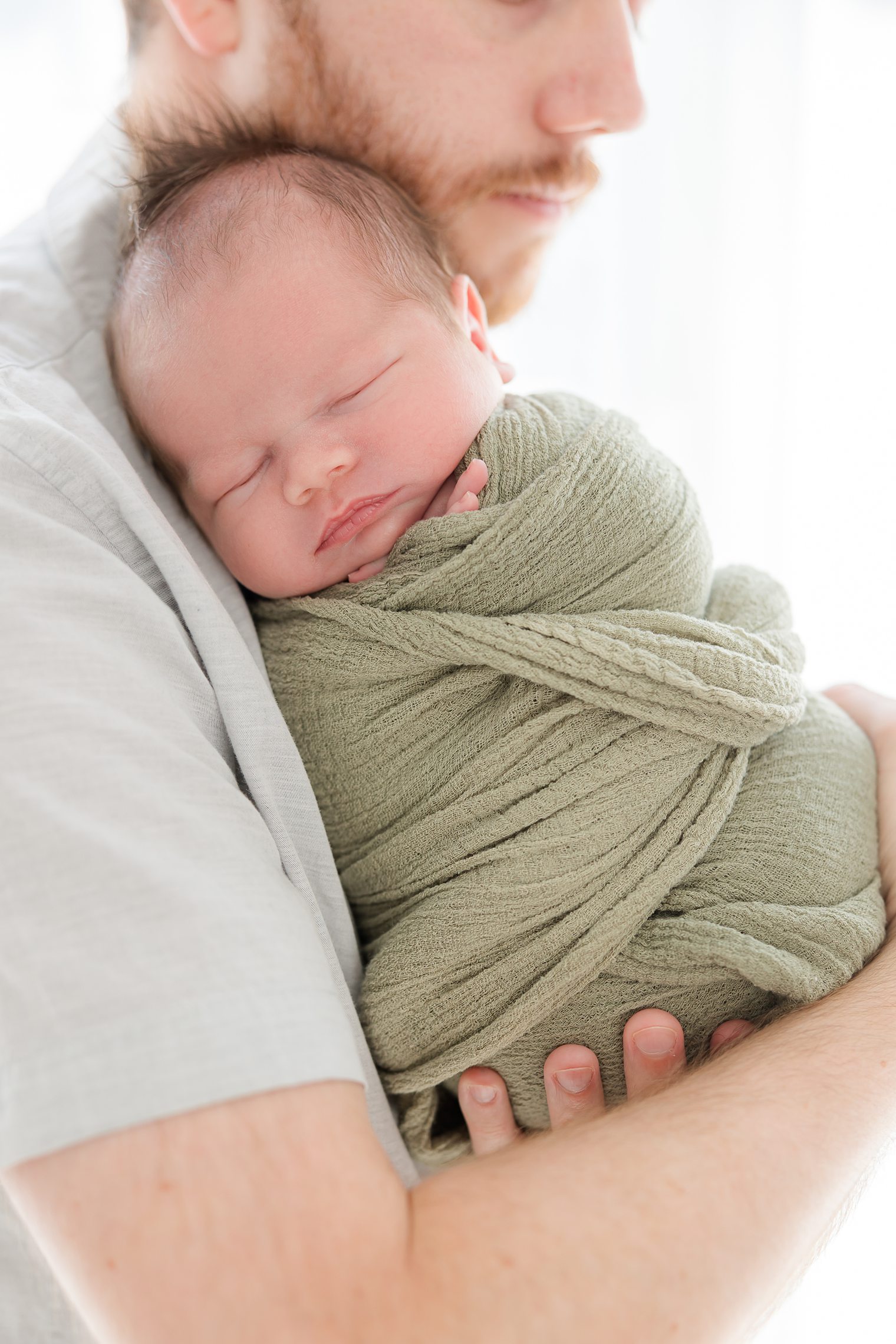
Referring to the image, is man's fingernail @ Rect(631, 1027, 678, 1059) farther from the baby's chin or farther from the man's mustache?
the man's mustache

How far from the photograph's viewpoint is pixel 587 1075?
2.74ft

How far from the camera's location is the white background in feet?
6.11

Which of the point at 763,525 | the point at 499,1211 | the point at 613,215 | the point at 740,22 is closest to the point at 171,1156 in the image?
the point at 499,1211

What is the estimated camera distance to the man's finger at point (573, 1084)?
835 mm

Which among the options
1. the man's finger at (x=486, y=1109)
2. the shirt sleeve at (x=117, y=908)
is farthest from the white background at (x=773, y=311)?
the shirt sleeve at (x=117, y=908)

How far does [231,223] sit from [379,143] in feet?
1.01

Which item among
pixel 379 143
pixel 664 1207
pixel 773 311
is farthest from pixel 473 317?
pixel 773 311

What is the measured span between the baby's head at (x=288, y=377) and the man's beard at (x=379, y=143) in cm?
18

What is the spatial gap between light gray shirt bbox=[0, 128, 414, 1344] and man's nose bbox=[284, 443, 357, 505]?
6.5 inches

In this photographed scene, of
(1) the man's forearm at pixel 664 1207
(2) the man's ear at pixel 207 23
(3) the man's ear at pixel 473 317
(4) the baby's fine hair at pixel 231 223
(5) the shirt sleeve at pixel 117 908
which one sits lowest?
(1) the man's forearm at pixel 664 1207

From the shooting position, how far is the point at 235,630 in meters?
0.83

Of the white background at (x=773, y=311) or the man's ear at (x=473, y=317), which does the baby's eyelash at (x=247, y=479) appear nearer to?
the man's ear at (x=473, y=317)

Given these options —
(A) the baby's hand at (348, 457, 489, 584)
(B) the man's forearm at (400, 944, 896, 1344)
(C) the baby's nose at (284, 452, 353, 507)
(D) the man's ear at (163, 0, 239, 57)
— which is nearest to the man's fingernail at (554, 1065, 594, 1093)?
(B) the man's forearm at (400, 944, 896, 1344)

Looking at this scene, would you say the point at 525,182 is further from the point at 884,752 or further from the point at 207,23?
the point at 884,752
